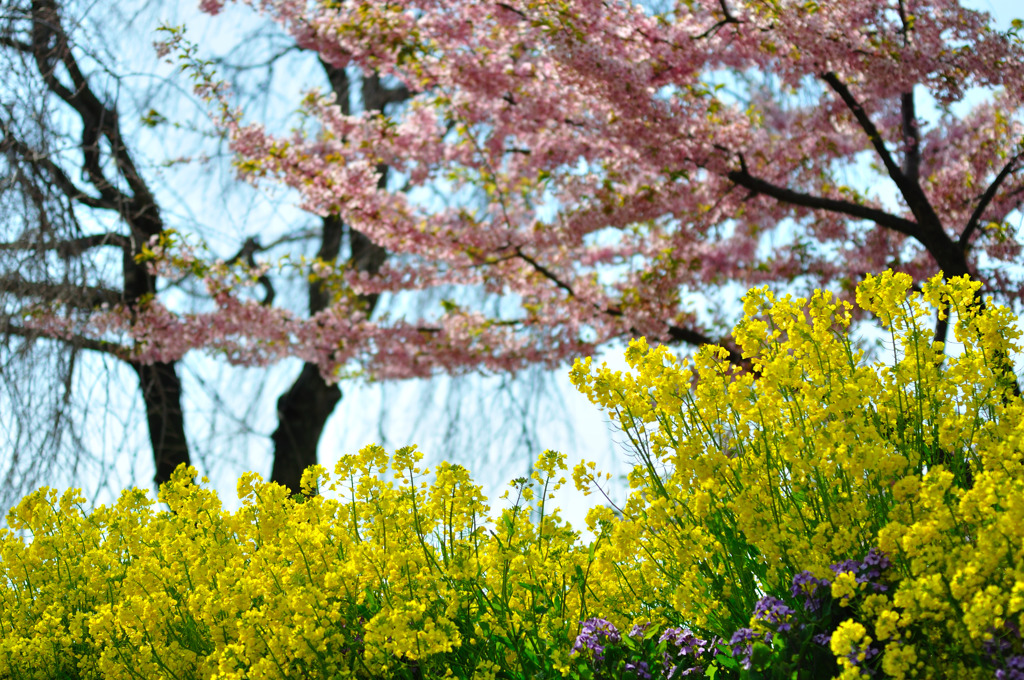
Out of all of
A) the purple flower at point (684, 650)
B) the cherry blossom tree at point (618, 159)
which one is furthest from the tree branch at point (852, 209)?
the purple flower at point (684, 650)

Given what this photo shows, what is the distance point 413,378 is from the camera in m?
8.66

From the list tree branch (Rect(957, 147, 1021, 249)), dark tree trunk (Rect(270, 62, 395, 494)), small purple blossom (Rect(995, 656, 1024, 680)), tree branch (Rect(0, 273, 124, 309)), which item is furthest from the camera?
dark tree trunk (Rect(270, 62, 395, 494))

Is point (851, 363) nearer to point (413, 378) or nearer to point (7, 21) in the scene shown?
point (7, 21)

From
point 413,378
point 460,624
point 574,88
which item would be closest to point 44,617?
point 460,624

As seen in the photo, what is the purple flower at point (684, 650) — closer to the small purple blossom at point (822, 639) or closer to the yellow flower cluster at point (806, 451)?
the yellow flower cluster at point (806, 451)

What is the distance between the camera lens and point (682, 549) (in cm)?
259

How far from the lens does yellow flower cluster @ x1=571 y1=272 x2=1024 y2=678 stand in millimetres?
2377

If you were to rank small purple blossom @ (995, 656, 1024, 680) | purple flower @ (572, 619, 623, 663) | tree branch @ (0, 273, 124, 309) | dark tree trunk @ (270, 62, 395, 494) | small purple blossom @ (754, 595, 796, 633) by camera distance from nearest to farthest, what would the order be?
1. small purple blossom @ (995, 656, 1024, 680)
2. small purple blossom @ (754, 595, 796, 633)
3. purple flower @ (572, 619, 623, 663)
4. tree branch @ (0, 273, 124, 309)
5. dark tree trunk @ (270, 62, 395, 494)

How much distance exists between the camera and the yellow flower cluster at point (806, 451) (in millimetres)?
2377

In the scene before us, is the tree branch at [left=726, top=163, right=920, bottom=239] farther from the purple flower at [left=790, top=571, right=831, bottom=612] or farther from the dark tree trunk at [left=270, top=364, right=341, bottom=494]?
the dark tree trunk at [left=270, top=364, right=341, bottom=494]

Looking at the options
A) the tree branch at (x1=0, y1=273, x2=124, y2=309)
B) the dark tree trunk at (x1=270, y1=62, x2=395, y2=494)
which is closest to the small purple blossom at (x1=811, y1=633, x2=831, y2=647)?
the tree branch at (x1=0, y1=273, x2=124, y2=309)

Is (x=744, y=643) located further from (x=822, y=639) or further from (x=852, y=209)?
(x=852, y=209)

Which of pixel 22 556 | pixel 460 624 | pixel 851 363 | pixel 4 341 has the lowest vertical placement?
pixel 460 624

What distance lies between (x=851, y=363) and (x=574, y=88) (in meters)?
3.88
